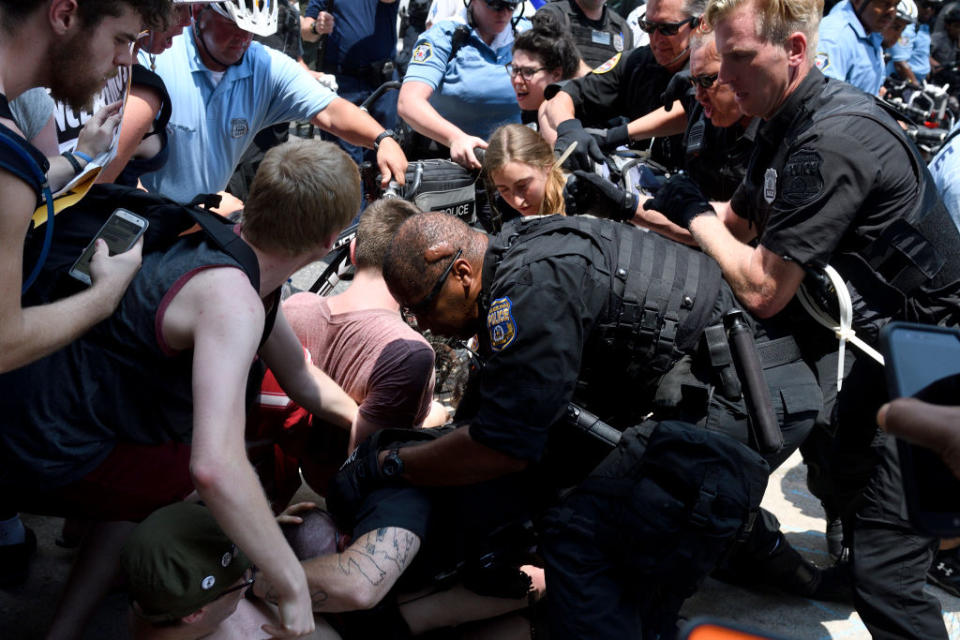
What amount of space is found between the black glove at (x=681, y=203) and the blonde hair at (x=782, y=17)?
0.54 metres

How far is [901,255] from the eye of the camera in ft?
8.23

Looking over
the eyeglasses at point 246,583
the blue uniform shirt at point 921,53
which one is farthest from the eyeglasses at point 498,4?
the blue uniform shirt at point 921,53

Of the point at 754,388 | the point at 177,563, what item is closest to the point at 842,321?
the point at 754,388

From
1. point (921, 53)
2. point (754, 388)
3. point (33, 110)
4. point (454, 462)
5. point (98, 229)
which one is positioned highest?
point (33, 110)

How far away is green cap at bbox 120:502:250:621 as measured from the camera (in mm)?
1907

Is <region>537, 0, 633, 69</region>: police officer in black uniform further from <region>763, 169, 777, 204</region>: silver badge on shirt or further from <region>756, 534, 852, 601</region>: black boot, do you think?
<region>756, 534, 852, 601</region>: black boot

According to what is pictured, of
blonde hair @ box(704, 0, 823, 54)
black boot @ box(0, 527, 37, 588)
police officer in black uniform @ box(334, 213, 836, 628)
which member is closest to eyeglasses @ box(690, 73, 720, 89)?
blonde hair @ box(704, 0, 823, 54)

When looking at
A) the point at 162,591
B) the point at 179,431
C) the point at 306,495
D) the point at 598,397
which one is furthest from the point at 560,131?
the point at 162,591

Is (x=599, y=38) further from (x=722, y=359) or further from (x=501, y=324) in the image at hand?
(x=501, y=324)

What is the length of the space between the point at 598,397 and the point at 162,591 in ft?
4.58

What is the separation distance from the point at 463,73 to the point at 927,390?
144 inches

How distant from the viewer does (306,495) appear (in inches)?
138

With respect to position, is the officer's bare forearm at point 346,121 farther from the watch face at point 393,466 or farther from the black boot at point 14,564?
the black boot at point 14,564

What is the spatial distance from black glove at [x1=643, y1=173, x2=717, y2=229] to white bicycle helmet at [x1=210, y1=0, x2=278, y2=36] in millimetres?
1569
